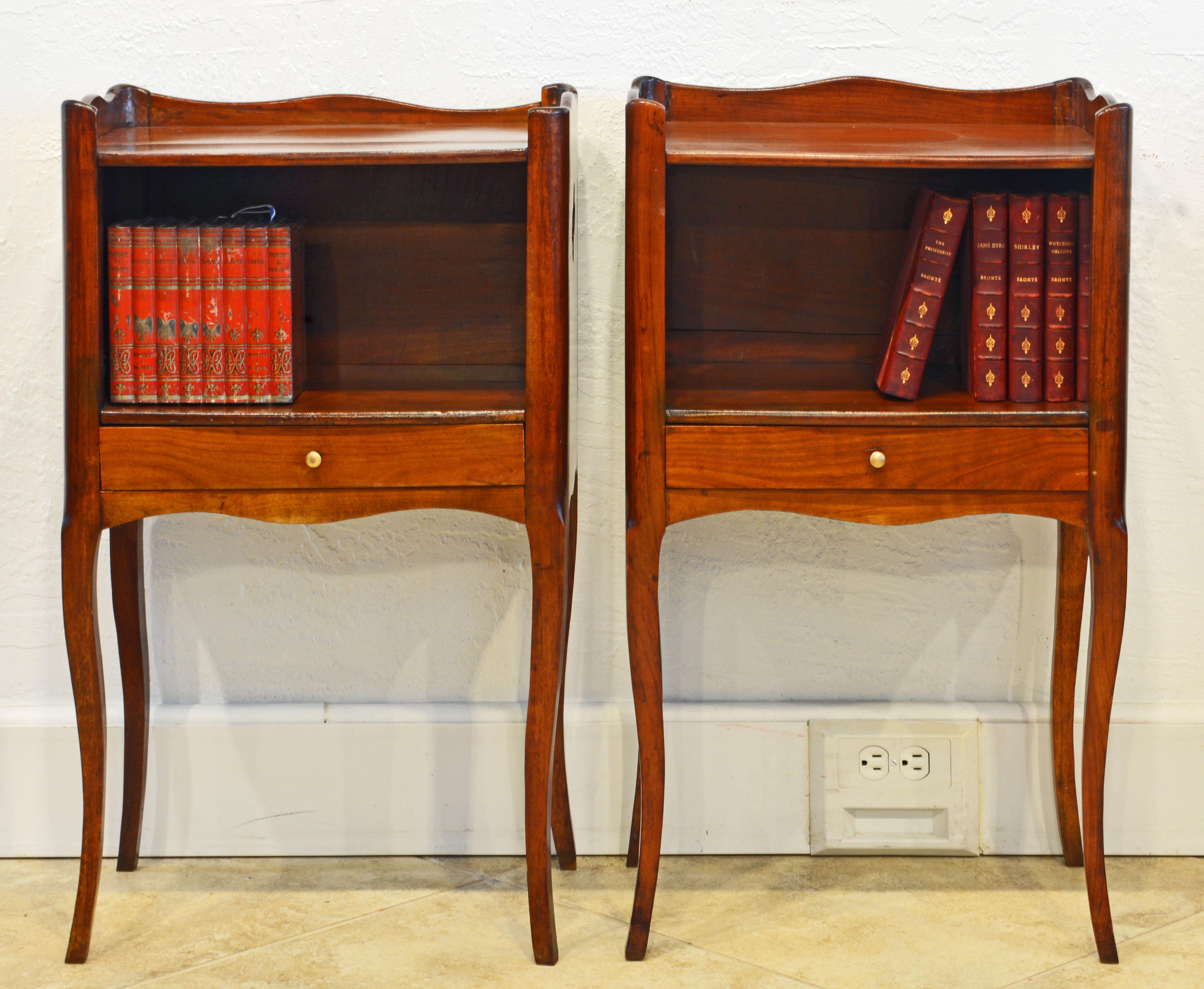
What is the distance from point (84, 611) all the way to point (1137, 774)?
58.1 inches

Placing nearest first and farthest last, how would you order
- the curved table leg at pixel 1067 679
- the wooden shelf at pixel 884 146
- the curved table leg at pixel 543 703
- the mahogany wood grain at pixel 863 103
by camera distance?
the wooden shelf at pixel 884 146 < the curved table leg at pixel 543 703 < the mahogany wood grain at pixel 863 103 < the curved table leg at pixel 1067 679

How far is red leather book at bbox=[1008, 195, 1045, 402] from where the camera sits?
59.4 inches

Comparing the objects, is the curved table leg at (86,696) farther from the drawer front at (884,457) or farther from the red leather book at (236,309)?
the drawer front at (884,457)

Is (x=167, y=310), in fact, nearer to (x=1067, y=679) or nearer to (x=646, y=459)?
(x=646, y=459)

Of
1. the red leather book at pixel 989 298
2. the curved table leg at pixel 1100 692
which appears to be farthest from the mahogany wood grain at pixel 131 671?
the curved table leg at pixel 1100 692

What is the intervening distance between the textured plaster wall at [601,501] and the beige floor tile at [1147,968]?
401 millimetres

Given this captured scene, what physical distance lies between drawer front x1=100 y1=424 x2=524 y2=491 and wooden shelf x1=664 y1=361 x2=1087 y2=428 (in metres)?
0.22

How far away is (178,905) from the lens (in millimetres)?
1721

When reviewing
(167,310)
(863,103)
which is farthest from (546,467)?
(863,103)

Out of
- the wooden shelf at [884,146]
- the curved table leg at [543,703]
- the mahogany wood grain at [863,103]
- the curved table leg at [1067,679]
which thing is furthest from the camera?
the curved table leg at [1067,679]

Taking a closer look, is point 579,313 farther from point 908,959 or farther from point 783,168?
point 908,959

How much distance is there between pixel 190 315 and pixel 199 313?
0.04ft

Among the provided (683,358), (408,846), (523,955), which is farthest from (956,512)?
(408,846)

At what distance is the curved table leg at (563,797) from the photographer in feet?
5.83
